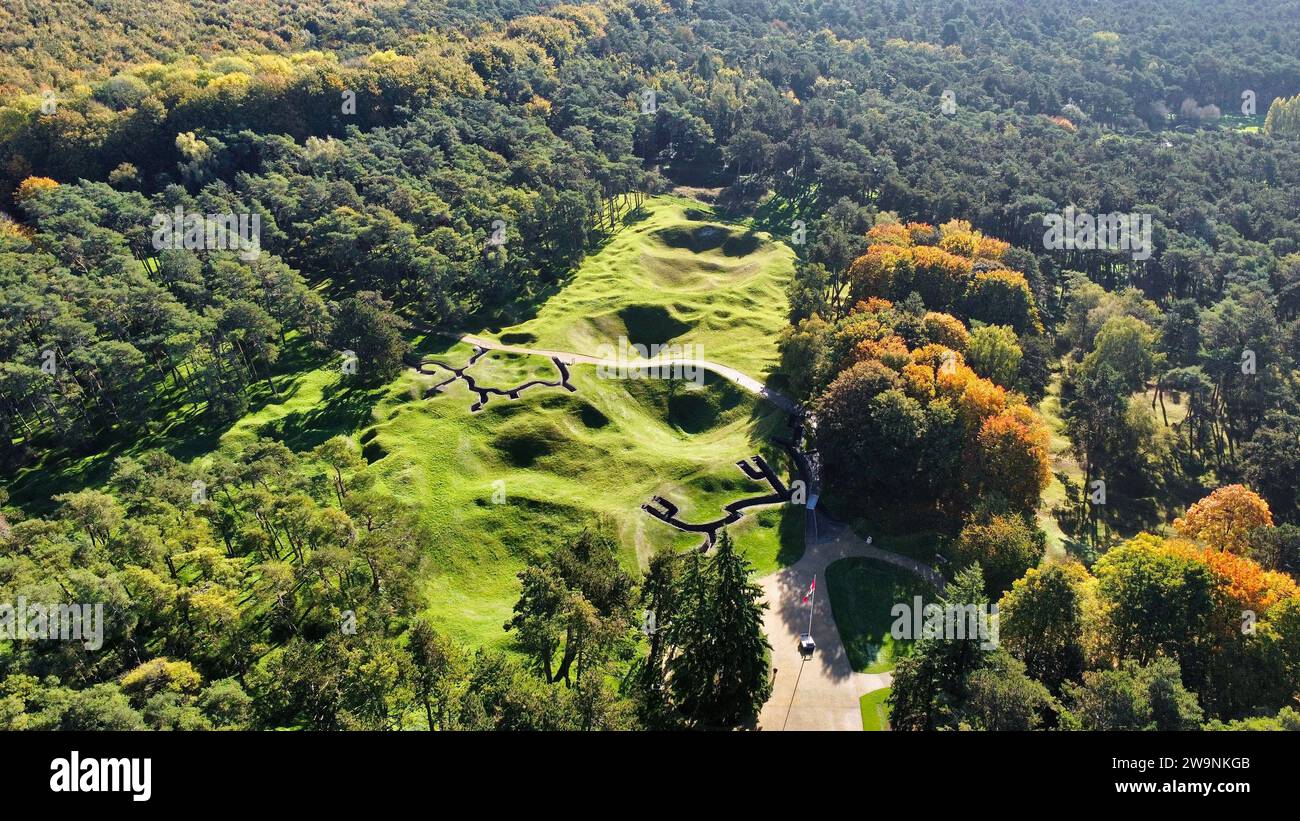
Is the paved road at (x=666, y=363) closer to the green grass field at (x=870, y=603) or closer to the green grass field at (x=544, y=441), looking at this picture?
the green grass field at (x=544, y=441)

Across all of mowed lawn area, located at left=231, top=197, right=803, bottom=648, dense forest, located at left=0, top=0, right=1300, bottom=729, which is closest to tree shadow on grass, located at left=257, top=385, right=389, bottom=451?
mowed lawn area, located at left=231, top=197, right=803, bottom=648

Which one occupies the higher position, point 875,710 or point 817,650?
point 875,710

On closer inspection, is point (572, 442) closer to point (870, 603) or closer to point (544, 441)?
point (544, 441)

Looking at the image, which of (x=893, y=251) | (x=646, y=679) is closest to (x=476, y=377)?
(x=646, y=679)

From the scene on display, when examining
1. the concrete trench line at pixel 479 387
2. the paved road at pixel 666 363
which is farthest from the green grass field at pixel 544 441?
the paved road at pixel 666 363

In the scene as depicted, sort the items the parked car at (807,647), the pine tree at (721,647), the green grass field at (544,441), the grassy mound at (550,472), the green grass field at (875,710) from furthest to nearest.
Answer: the green grass field at (544,441) → the grassy mound at (550,472) → the parked car at (807,647) → the green grass field at (875,710) → the pine tree at (721,647)

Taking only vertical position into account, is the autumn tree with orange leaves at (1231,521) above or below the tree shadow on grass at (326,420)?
above

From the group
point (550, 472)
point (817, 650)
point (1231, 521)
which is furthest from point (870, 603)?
point (550, 472)
